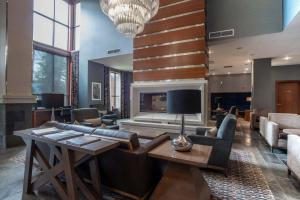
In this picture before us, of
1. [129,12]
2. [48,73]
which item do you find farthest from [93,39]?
[129,12]

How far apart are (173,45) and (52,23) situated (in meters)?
5.89

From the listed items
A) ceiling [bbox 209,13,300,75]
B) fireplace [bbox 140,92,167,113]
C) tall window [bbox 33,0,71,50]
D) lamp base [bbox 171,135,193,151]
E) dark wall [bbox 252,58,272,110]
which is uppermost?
tall window [bbox 33,0,71,50]

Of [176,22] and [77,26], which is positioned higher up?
[77,26]

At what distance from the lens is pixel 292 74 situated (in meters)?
8.59

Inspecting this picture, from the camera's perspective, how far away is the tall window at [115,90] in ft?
33.0

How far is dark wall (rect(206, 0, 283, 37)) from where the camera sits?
179 inches

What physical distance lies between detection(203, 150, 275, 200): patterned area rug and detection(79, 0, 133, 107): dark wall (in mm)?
5438

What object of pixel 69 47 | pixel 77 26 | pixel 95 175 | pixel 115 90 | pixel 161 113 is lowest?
pixel 95 175

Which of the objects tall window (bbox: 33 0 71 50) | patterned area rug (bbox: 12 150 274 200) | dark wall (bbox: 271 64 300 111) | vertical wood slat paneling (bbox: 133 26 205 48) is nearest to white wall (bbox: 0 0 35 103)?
patterned area rug (bbox: 12 150 274 200)

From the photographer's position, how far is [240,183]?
2.69 meters

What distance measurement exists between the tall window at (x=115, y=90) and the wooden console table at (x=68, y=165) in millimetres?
7649

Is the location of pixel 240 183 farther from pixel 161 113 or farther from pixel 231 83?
pixel 231 83

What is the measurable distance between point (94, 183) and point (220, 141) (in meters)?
2.00

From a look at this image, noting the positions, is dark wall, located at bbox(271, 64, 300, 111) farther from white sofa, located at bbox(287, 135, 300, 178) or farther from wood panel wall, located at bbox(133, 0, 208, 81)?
white sofa, located at bbox(287, 135, 300, 178)
